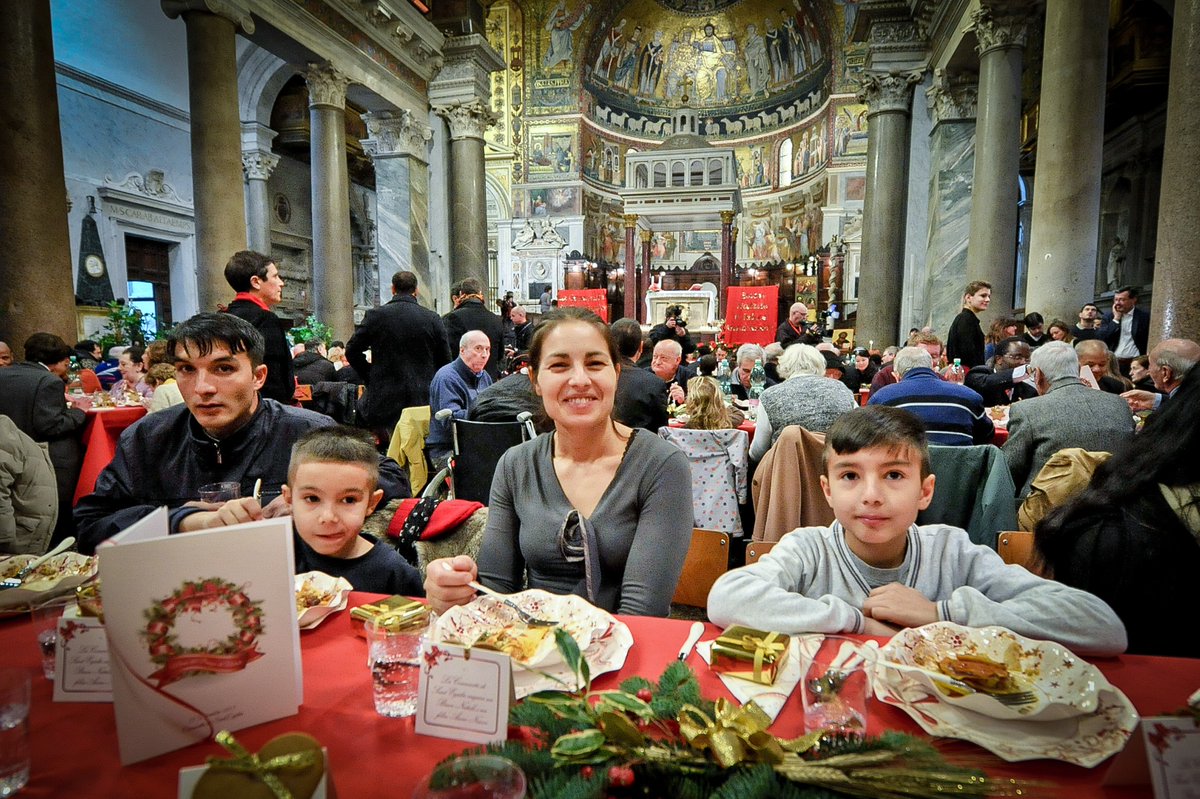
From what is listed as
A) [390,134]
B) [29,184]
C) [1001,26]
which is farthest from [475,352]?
[390,134]

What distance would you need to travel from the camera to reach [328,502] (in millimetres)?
1644

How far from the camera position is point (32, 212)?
219 inches

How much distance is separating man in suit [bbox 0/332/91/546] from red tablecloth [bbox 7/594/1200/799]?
3.14 metres

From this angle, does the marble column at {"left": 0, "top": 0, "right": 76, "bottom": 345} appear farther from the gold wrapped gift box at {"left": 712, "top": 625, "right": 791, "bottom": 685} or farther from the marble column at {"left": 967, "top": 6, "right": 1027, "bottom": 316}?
the marble column at {"left": 967, "top": 6, "right": 1027, "bottom": 316}

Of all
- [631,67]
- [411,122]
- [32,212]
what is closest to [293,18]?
[411,122]

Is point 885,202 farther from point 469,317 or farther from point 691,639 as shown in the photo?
point 691,639

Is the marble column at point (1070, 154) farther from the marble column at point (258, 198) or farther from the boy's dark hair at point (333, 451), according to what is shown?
the marble column at point (258, 198)

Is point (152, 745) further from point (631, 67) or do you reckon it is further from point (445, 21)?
point (631, 67)

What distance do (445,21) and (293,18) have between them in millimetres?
4012

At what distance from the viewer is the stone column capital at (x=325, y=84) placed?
9.50m

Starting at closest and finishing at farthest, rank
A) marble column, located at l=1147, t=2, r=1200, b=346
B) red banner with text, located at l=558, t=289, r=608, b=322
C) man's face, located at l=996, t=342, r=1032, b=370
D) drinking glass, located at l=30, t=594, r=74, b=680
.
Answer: drinking glass, located at l=30, t=594, r=74, b=680 < marble column, located at l=1147, t=2, r=1200, b=346 < man's face, located at l=996, t=342, r=1032, b=370 < red banner with text, located at l=558, t=289, r=608, b=322

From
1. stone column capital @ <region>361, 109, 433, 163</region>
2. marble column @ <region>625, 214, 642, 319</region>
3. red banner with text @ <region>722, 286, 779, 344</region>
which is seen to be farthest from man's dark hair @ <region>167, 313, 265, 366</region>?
marble column @ <region>625, 214, 642, 319</region>

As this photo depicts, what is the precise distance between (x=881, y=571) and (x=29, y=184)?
25.0 feet

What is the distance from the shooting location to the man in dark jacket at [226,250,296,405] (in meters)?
3.77
